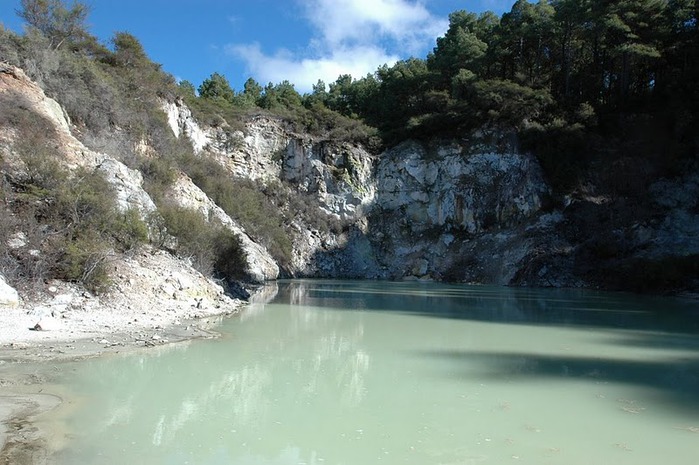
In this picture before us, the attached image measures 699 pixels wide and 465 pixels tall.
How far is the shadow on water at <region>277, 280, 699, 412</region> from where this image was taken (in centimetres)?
808

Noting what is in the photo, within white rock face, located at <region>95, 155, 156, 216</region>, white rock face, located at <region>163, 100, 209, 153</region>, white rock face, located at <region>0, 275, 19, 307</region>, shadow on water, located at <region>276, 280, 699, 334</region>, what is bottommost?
shadow on water, located at <region>276, 280, 699, 334</region>

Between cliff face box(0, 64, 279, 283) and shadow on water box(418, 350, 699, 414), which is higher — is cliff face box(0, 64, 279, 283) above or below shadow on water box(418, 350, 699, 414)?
above

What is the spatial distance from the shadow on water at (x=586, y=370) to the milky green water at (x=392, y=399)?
3cm

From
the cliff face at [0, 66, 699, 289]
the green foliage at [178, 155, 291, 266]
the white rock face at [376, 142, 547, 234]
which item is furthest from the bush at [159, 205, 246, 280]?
the white rock face at [376, 142, 547, 234]

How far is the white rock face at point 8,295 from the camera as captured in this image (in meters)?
9.89

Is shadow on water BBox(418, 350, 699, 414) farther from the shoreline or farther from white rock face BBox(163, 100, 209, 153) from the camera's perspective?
white rock face BBox(163, 100, 209, 153)

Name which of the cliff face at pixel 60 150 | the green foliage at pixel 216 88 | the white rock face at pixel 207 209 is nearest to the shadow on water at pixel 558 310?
the white rock face at pixel 207 209

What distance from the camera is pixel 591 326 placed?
1401cm

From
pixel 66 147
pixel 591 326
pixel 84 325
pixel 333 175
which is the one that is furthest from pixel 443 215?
pixel 84 325

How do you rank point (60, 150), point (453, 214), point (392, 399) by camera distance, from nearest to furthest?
point (392, 399) → point (60, 150) → point (453, 214)

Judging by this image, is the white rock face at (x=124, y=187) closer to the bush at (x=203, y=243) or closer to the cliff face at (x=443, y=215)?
the bush at (x=203, y=243)

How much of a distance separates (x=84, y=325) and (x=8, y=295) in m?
1.49

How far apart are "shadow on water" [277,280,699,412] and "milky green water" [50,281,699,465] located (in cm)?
7

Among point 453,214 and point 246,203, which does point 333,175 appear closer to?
point 453,214
